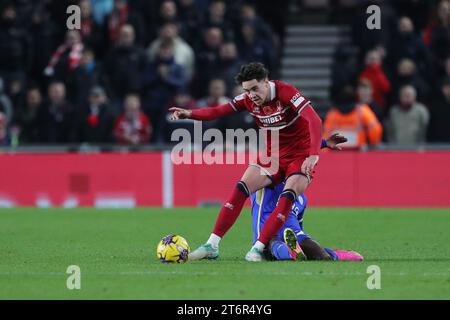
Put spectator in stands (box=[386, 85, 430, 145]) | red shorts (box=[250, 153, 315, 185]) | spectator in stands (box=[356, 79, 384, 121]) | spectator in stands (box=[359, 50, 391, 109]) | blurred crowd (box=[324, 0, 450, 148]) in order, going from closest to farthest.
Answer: red shorts (box=[250, 153, 315, 185]) → blurred crowd (box=[324, 0, 450, 148]) → spectator in stands (box=[356, 79, 384, 121]) → spectator in stands (box=[386, 85, 430, 145]) → spectator in stands (box=[359, 50, 391, 109])

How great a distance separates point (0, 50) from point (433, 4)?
8271 millimetres

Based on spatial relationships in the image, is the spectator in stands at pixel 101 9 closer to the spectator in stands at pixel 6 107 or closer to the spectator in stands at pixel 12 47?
the spectator in stands at pixel 12 47

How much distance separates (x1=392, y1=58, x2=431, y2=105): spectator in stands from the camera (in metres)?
19.9

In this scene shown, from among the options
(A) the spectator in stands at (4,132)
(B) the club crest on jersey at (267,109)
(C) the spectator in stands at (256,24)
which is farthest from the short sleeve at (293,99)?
(C) the spectator in stands at (256,24)

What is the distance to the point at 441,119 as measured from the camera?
1958cm

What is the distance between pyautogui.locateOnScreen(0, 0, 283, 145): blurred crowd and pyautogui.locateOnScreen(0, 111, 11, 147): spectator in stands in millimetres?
24

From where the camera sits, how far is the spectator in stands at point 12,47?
69.6 ft

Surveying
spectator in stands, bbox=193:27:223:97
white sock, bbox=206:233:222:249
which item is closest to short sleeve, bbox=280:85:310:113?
white sock, bbox=206:233:222:249

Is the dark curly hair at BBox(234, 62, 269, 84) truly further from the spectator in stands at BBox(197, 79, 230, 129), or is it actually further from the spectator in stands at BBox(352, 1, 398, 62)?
the spectator in stands at BBox(352, 1, 398, 62)

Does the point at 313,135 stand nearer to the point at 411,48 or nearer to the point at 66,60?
the point at 411,48

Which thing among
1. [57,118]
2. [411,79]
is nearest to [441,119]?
[411,79]
